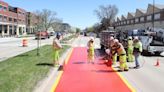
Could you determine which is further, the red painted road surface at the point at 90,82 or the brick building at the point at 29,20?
the brick building at the point at 29,20

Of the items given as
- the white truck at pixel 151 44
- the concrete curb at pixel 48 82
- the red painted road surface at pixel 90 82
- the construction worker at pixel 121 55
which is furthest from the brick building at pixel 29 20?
the red painted road surface at pixel 90 82

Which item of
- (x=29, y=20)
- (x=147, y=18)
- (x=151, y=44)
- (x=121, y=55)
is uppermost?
(x=29, y=20)

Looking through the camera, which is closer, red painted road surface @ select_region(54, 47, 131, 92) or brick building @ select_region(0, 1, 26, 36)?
red painted road surface @ select_region(54, 47, 131, 92)

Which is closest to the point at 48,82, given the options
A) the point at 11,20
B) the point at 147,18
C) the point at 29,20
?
the point at 147,18

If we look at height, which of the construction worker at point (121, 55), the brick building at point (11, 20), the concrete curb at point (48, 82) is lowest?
the concrete curb at point (48, 82)

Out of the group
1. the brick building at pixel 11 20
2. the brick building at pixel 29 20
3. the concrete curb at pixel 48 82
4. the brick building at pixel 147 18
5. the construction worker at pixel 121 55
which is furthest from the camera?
the brick building at pixel 29 20

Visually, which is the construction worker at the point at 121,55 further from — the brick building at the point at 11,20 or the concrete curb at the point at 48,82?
the brick building at the point at 11,20

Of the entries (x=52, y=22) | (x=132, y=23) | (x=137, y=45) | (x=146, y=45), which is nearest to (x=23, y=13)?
(x=52, y=22)

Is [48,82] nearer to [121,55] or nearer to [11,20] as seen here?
[121,55]

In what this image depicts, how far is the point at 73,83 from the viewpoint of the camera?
41.7ft

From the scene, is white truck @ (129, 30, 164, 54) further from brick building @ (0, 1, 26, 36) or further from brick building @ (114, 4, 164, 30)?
brick building @ (0, 1, 26, 36)

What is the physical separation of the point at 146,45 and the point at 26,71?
15172mm

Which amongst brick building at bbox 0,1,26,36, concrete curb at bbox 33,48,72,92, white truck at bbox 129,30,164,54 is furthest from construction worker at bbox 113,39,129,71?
brick building at bbox 0,1,26,36

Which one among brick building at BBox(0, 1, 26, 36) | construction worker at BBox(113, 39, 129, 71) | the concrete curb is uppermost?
brick building at BBox(0, 1, 26, 36)
